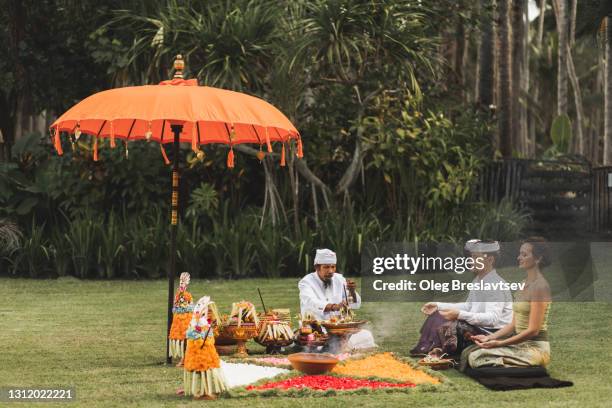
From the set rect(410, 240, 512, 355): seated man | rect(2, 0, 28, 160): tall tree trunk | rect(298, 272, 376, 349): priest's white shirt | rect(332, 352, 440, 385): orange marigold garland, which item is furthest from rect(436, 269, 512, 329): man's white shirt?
rect(2, 0, 28, 160): tall tree trunk

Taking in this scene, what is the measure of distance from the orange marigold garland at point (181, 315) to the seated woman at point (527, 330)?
212cm

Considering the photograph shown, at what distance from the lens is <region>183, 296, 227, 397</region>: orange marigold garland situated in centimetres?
661

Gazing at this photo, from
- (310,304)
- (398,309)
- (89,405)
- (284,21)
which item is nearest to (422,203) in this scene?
(284,21)

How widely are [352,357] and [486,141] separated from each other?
909 centimetres

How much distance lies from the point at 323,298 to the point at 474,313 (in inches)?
54.9

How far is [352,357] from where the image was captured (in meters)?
8.12

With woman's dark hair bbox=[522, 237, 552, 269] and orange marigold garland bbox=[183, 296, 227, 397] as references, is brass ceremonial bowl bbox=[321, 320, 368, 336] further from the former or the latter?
orange marigold garland bbox=[183, 296, 227, 397]

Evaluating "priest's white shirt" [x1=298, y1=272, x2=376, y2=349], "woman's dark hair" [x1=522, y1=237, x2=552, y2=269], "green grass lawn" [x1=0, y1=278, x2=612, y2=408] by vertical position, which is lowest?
"green grass lawn" [x1=0, y1=278, x2=612, y2=408]

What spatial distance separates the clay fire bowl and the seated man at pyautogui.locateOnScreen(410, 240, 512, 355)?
1.17m

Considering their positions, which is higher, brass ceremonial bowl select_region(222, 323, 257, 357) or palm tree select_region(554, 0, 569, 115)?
palm tree select_region(554, 0, 569, 115)

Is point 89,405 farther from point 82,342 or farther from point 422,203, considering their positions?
point 422,203

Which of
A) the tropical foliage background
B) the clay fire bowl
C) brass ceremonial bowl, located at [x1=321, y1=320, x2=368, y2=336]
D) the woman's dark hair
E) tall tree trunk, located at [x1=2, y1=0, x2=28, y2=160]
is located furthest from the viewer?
tall tree trunk, located at [x1=2, y1=0, x2=28, y2=160]

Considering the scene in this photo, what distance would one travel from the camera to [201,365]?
6.63 m

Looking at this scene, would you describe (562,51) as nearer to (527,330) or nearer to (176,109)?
(527,330)
